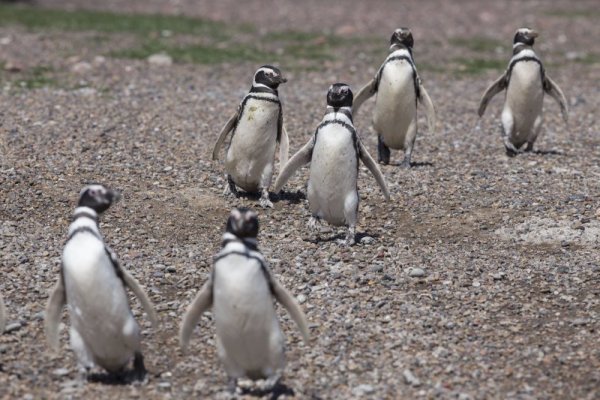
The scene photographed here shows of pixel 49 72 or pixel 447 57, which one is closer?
pixel 49 72

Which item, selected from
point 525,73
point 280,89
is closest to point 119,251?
point 525,73

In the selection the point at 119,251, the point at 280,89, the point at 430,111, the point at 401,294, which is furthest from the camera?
the point at 280,89

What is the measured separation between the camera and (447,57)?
1733cm

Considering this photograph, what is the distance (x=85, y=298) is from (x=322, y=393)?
1.37 metres

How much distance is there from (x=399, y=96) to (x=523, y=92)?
4.64ft

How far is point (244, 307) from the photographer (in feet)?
19.0

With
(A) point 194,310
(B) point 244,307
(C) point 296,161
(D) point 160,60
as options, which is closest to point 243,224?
(B) point 244,307

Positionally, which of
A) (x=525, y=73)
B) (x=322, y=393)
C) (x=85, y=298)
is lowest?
(x=322, y=393)

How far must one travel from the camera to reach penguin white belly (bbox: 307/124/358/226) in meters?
7.94

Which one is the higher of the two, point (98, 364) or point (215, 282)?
point (215, 282)

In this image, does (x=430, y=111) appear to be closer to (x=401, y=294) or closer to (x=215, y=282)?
(x=401, y=294)

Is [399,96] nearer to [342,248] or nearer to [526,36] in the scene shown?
[526,36]

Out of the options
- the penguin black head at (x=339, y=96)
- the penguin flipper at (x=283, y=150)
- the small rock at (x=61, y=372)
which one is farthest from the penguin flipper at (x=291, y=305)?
the penguin flipper at (x=283, y=150)

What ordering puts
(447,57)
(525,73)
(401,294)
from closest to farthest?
(401,294) → (525,73) → (447,57)
